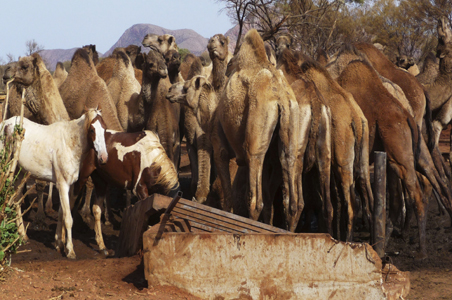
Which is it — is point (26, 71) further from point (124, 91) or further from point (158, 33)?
point (158, 33)

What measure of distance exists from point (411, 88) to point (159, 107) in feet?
14.6

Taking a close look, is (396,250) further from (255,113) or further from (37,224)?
(37,224)

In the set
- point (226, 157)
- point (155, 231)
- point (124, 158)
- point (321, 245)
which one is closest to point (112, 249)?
point (124, 158)

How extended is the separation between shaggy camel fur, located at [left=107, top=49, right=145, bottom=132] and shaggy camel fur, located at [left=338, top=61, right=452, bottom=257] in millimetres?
4751

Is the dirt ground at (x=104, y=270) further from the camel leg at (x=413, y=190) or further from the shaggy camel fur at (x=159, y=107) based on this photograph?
the shaggy camel fur at (x=159, y=107)

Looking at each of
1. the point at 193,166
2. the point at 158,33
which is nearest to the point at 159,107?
the point at 193,166

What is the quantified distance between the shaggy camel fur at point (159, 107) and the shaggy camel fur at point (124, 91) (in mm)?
590

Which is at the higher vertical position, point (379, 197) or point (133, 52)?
point (133, 52)

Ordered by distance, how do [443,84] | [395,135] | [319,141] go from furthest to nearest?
[443,84]
[395,135]
[319,141]

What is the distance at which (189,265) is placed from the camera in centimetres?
531

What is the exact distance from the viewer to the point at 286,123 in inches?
290

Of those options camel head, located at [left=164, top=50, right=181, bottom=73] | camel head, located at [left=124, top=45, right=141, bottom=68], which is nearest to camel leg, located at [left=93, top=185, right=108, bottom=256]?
camel head, located at [left=164, top=50, right=181, bottom=73]

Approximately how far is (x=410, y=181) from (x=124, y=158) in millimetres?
3894

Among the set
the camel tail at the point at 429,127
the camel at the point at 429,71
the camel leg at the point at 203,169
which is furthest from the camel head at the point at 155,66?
the camel at the point at 429,71
